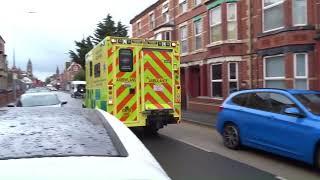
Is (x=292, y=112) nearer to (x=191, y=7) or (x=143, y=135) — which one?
(x=143, y=135)

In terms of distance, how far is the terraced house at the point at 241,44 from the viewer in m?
17.5

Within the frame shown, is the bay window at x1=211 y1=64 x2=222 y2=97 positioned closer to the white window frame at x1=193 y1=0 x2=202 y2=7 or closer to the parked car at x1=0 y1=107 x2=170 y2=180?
the white window frame at x1=193 y1=0 x2=202 y2=7

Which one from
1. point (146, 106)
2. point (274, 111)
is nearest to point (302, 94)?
point (274, 111)

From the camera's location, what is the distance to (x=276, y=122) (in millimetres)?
9703

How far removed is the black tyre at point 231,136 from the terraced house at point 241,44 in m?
6.54

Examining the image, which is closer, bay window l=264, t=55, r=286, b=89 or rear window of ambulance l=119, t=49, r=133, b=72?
rear window of ambulance l=119, t=49, r=133, b=72

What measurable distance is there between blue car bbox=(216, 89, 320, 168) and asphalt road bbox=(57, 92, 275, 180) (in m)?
0.82

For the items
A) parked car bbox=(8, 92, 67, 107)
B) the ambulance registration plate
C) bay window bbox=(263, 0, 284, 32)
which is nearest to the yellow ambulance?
the ambulance registration plate

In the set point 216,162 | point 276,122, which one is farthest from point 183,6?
point 216,162

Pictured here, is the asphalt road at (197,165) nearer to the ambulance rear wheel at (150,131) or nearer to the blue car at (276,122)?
the blue car at (276,122)

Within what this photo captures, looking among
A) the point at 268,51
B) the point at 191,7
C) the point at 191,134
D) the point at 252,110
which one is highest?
the point at 191,7

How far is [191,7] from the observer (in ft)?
93.0

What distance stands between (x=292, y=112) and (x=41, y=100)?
9.47 meters

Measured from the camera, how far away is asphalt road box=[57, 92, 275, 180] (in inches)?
325
